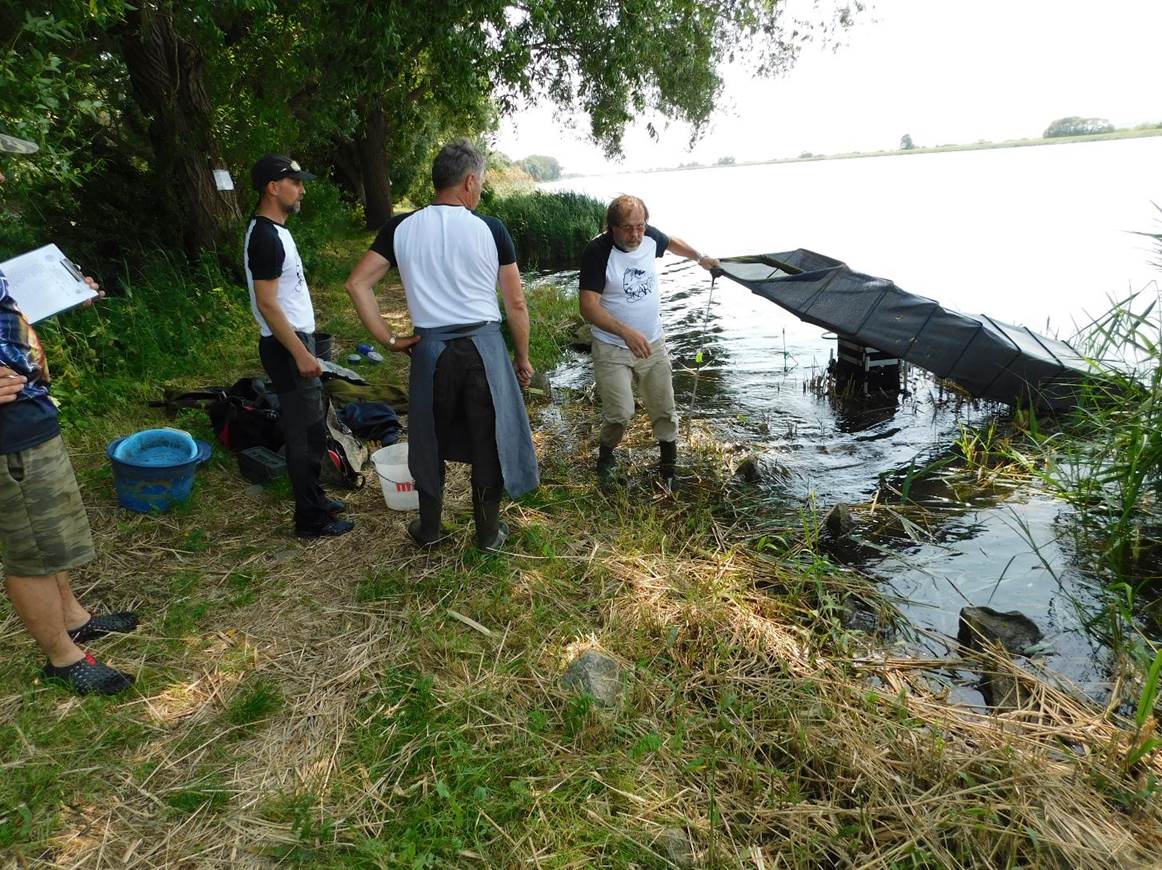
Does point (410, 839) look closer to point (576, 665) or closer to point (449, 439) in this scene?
point (576, 665)

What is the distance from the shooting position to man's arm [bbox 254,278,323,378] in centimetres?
352

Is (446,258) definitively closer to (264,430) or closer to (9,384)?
(9,384)

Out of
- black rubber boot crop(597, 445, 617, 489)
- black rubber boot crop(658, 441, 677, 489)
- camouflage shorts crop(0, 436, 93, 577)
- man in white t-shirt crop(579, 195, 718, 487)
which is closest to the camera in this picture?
camouflage shorts crop(0, 436, 93, 577)

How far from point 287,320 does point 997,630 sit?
383 centimetres

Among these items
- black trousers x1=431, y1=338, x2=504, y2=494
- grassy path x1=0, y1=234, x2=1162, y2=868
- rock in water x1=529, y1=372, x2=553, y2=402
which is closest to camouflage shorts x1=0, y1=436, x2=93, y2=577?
grassy path x1=0, y1=234, x2=1162, y2=868

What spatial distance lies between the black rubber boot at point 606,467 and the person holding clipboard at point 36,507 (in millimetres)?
3140

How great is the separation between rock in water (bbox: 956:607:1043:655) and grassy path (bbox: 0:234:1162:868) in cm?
44

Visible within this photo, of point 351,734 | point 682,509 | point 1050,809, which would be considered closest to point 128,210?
point 682,509

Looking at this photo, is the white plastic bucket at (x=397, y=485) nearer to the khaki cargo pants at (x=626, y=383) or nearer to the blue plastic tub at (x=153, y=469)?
the blue plastic tub at (x=153, y=469)

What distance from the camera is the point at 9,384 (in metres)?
2.40

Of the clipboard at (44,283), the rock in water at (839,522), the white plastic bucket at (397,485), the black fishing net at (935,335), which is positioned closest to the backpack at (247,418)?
the white plastic bucket at (397,485)

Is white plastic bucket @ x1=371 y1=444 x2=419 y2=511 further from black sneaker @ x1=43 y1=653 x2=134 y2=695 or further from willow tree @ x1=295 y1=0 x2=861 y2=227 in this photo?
willow tree @ x1=295 y1=0 x2=861 y2=227

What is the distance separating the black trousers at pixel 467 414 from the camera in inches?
130

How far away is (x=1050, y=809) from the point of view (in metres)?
2.30
